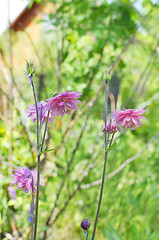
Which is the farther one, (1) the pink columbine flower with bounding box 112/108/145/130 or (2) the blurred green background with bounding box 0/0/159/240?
(2) the blurred green background with bounding box 0/0/159/240

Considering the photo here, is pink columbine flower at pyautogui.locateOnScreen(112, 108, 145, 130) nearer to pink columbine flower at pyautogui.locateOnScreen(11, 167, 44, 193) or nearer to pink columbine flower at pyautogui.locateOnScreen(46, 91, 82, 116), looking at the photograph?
pink columbine flower at pyautogui.locateOnScreen(46, 91, 82, 116)

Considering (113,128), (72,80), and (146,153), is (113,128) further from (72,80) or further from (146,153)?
(146,153)

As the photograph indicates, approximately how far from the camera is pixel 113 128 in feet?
2.27

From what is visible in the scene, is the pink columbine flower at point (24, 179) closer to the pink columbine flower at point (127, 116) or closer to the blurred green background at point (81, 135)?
the pink columbine flower at point (127, 116)

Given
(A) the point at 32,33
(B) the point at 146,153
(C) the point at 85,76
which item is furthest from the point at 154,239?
(A) the point at 32,33

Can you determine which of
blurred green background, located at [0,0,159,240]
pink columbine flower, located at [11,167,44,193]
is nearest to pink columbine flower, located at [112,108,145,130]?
pink columbine flower, located at [11,167,44,193]

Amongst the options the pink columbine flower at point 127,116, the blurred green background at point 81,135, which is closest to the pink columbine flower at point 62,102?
the pink columbine flower at point 127,116

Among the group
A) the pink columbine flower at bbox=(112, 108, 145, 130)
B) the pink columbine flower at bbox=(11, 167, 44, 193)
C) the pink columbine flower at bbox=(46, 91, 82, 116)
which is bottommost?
the pink columbine flower at bbox=(11, 167, 44, 193)

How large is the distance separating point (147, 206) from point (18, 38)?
12.6 feet

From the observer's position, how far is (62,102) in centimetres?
59

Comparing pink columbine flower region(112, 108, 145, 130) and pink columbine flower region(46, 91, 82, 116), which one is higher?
pink columbine flower region(46, 91, 82, 116)

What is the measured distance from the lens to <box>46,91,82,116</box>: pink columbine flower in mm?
583

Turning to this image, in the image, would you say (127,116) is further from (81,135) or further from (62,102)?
(81,135)

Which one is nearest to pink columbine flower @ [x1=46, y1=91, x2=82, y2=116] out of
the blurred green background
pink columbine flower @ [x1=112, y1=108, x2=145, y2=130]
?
pink columbine flower @ [x1=112, y1=108, x2=145, y2=130]
